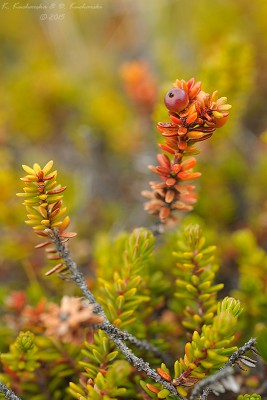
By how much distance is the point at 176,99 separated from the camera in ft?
3.35

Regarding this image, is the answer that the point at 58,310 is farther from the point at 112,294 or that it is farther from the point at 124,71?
the point at 124,71

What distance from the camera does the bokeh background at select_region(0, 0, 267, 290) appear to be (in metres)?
1.98

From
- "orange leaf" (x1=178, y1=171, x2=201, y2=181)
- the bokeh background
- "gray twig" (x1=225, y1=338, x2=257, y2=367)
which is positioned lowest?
"gray twig" (x1=225, y1=338, x2=257, y2=367)

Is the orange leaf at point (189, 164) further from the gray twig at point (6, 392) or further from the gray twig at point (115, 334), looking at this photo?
the gray twig at point (6, 392)

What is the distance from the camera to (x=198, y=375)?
100 centimetres

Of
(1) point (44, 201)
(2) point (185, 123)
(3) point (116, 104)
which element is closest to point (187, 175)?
(2) point (185, 123)

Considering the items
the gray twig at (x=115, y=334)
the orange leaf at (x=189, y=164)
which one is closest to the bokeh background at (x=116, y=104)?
the orange leaf at (x=189, y=164)

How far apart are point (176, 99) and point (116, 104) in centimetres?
175

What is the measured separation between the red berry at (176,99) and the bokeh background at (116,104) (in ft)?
1.47

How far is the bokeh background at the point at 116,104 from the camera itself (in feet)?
6.49

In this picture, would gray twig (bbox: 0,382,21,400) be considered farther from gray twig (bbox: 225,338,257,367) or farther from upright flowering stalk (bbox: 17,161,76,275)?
gray twig (bbox: 225,338,257,367)

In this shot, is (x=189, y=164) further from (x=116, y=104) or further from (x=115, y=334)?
(x=116, y=104)

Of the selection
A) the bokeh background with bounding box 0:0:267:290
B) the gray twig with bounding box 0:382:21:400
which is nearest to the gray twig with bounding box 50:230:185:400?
the gray twig with bounding box 0:382:21:400

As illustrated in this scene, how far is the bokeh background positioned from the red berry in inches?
17.6
